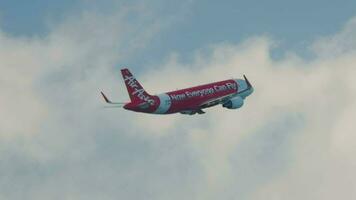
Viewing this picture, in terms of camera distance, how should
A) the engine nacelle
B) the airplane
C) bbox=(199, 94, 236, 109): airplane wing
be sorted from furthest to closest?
the engine nacelle, bbox=(199, 94, 236, 109): airplane wing, the airplane

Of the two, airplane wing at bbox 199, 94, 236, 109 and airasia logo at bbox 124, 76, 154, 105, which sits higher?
airasia logo at bbox 124, 76, 154, 105

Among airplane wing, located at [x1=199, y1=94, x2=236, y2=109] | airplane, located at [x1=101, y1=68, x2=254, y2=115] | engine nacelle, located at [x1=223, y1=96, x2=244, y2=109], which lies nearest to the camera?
airplane, located at [x1=101, y1=68, x2=254, y2=115]

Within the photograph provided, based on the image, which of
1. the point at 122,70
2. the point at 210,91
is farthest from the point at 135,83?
the point at 210,91

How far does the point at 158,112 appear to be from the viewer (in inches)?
7407

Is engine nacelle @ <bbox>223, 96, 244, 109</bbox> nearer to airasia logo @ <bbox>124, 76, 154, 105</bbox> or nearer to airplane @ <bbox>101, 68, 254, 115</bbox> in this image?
airplane @ <bbox>101, 68, 254, 115</bbox>

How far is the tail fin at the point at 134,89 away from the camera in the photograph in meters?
187

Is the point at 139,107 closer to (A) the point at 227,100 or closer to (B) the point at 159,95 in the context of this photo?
(B) the point at 159,95

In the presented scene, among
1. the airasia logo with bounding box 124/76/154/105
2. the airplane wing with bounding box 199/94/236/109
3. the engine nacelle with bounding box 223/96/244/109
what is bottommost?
the engine nacelle with bounding box 223/96/244/109

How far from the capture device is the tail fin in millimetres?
186750

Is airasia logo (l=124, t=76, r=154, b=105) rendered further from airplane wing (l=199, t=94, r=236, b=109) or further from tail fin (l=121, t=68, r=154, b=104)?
airplane wing (l=199, t=94, r=236, b=109)

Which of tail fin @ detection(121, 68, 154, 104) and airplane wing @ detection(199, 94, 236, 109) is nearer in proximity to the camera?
tail fin @ detection(121, 68, 154, 104)

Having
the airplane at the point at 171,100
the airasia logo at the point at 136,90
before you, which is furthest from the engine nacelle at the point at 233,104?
the airasia logo at the point at 136,90

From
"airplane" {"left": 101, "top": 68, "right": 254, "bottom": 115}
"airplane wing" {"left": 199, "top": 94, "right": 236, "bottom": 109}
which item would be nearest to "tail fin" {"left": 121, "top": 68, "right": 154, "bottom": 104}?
"airplane" {"left": 101, "top": 68, "right": 254, "bottom": 115}

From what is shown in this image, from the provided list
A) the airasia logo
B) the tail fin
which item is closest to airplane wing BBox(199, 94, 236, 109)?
the airasia logo
